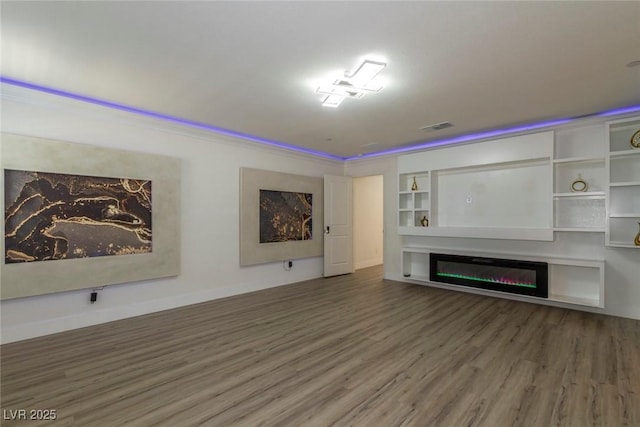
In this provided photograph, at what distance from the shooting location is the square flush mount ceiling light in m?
2.72

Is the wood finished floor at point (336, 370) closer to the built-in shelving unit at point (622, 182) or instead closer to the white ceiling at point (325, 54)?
the built-in shelving unit at point (622, 182)

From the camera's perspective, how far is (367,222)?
324 inches

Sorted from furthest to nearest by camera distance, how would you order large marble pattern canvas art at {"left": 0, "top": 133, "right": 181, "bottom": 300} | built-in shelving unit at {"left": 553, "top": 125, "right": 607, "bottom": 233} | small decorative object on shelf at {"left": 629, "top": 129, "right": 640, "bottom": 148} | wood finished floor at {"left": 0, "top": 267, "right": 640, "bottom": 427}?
built-in shelving unit at {"left": 553, "top": 125, "right": 607, "bottom": 233} → small decorative object on shelf at {"left": 629, "top": 129, "right": 640, "bottom": 148} → large marble pattern canvas art at {"left": 0, "top": 133, "right": 181, "bottom": 300} → wood finished floor at {"left": 0, "top": 267, "right": 640, "bottom": 427}

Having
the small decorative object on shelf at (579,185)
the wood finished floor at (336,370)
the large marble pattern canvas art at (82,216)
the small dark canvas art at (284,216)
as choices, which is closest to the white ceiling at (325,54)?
the large marble pattern canvas art at (82,216)

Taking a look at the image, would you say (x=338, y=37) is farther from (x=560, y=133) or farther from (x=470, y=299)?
(x=470, y=299)

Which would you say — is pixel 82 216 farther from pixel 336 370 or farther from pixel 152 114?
pixel 336 370

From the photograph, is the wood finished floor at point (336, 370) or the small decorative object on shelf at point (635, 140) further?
the small decorative object on shelf at point (635, 140)

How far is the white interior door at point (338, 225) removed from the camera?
6.71 metres

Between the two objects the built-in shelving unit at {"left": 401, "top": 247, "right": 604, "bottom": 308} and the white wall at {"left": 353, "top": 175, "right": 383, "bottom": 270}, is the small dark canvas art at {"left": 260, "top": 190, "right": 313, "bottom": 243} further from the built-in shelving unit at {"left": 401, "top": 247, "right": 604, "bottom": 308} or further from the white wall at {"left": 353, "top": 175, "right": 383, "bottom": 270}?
the built-in shelving unit at {"left": 401, "top": 247, "right": 604, "bottom": 308}

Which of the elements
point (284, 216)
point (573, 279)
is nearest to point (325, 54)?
point (284, 216)

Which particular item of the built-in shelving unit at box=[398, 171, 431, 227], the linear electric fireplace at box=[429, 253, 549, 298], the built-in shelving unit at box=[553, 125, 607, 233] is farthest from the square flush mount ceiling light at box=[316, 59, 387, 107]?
the linear electric fireplace at box=[429, 253, 549, 298]

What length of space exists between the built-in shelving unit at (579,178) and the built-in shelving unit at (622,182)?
4.5 inches

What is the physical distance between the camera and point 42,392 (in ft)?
7.61

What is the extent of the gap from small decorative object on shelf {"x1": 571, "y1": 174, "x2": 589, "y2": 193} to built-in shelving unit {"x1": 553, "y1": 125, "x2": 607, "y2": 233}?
15 mm
